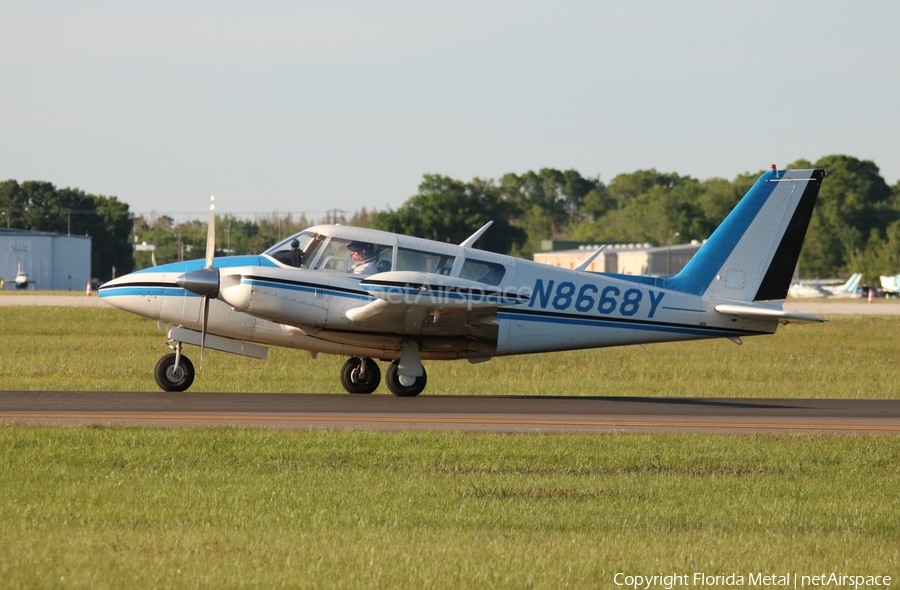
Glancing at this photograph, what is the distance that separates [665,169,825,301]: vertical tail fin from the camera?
17750 mm

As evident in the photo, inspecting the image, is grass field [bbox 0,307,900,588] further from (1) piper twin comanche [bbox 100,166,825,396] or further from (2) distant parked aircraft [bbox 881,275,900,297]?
(2) distant parked aircraft [bbox 881,275,900,297]

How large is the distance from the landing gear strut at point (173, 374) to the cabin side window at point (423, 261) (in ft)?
11.9

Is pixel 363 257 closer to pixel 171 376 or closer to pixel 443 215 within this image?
pixel 171 376

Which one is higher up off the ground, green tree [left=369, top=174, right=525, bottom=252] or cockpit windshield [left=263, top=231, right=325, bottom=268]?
green tree [left=369, top=174, right=525, bottom=252]

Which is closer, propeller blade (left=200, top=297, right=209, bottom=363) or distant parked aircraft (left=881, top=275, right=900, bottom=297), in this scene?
propeller blade (left=200, top=297, right=209, bottom=363)

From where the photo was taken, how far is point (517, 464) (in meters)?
10.9

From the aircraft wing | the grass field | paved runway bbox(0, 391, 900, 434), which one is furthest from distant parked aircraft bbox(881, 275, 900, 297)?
the grass field

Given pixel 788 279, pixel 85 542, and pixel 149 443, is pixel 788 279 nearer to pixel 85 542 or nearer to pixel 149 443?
pixel 149 443

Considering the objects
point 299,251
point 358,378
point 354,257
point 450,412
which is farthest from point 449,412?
point 299,251

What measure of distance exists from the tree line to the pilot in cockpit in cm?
6320

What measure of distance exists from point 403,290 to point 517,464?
488cm

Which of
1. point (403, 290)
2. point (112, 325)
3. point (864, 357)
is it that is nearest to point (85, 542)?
point (403, 290)

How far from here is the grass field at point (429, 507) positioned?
696 centimetres

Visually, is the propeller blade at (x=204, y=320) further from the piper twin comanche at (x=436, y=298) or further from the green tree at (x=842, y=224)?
the green tree at (x=842, y=224)
